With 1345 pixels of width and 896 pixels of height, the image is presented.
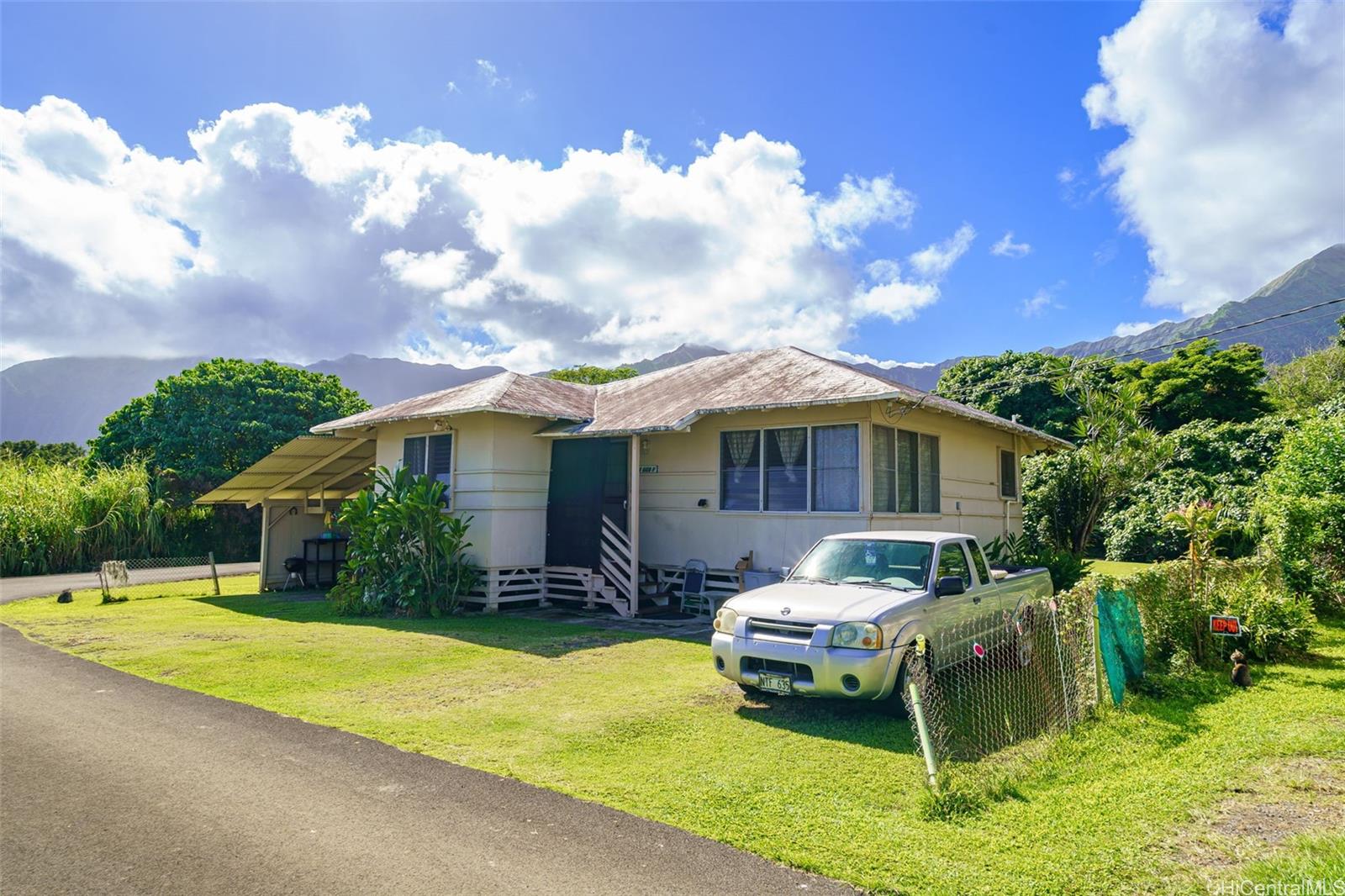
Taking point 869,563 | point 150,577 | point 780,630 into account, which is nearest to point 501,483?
Answer: point 869,563

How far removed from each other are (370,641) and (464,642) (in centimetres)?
133

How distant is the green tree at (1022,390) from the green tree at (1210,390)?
3072mm

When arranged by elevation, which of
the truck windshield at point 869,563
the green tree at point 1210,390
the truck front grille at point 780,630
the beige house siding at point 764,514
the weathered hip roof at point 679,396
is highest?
the green tree at point 1210,390

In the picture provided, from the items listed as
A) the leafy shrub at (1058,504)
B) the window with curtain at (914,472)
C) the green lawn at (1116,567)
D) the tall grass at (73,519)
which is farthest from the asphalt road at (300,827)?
the tall grass at (73,519)

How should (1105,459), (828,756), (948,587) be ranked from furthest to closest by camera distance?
(1105,459) < (948,587) < (828,756)

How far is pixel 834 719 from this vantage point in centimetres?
655

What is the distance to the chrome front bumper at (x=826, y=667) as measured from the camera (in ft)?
20.3

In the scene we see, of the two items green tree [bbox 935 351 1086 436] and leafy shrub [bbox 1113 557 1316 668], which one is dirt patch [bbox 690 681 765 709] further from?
green tree [bbox 935 351 1086 436]

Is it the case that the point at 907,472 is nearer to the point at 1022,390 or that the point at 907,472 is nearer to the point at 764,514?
the point at 764,514

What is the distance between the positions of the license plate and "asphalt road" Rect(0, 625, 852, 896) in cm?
172

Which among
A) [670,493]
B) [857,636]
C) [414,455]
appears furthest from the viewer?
[414,455]

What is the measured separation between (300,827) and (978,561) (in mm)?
6686

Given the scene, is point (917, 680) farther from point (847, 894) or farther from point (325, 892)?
point (325, 892)

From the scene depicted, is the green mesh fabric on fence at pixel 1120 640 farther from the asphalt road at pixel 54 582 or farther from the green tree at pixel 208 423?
the green tree at pixel 208 423
